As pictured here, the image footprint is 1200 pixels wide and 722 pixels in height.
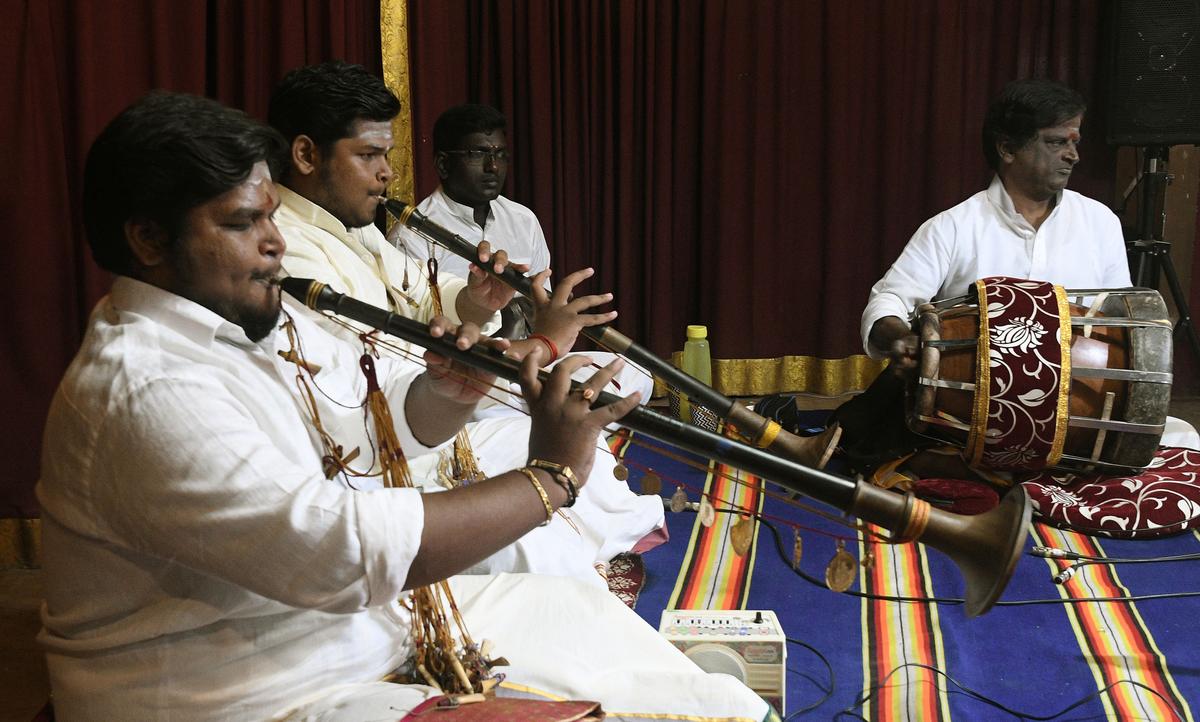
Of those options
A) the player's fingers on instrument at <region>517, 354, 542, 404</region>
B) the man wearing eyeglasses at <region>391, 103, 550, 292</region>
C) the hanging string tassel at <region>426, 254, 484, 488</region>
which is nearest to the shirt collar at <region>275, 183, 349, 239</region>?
the hanging string tassel at <region>426, 254, 484, 488</region>

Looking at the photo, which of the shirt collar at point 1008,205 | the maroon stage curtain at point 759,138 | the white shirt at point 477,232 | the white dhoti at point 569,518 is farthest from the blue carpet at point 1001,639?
the maroon stage curtain at point 759,138

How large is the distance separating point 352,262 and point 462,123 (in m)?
1.58

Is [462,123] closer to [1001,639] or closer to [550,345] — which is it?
[550,345]

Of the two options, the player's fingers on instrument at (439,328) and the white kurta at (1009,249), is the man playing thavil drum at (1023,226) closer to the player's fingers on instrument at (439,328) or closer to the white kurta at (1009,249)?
the white kurta at (1009,249)

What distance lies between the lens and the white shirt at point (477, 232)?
408 cm

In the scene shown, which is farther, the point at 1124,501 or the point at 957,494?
the point at 957,494

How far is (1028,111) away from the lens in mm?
3887

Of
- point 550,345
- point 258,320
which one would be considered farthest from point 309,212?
point 258,320

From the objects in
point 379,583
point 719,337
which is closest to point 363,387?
point 379,583

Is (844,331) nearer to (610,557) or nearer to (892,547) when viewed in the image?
(892,547)

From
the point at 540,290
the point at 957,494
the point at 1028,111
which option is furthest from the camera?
the point at 1028,111

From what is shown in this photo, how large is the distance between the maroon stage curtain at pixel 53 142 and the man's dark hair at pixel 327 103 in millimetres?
823

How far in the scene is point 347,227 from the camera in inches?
114

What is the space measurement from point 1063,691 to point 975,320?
3.61ft
